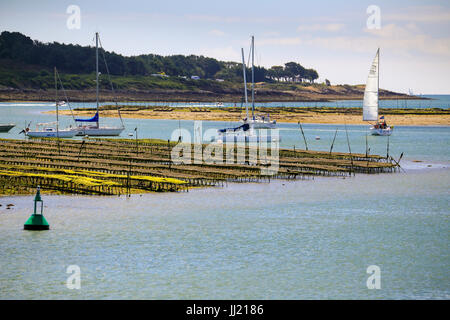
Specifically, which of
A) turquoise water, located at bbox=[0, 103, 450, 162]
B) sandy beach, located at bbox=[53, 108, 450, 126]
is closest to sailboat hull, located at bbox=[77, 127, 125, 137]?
turquoise water, located at bbox=[0, 103, 450, 162]

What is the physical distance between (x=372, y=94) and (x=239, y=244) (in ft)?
312

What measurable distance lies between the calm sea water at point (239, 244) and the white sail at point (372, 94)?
65.7 m

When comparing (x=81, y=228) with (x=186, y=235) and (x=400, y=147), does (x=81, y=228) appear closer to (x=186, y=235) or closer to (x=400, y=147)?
(x=186, y=235)

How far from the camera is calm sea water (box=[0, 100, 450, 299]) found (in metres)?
35.3

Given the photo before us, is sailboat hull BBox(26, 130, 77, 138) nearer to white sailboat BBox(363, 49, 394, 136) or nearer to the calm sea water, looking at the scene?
the calm sea water

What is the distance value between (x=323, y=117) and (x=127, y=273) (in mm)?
156098

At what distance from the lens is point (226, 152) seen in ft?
291

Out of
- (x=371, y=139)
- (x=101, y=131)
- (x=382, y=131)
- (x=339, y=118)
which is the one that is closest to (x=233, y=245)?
(x=101, y=131)

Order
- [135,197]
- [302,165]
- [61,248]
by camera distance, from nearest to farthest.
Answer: [61,248], [135,197], [302,165]

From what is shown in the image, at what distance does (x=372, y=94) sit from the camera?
437ft

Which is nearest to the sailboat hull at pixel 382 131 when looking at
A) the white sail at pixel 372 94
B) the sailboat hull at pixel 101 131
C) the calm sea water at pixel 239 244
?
the white sail at pixel 372 94

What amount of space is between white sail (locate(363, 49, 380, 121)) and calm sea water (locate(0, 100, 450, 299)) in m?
65.7

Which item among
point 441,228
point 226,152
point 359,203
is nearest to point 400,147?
point 226,152

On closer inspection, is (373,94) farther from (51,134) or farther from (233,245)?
(233,245)
